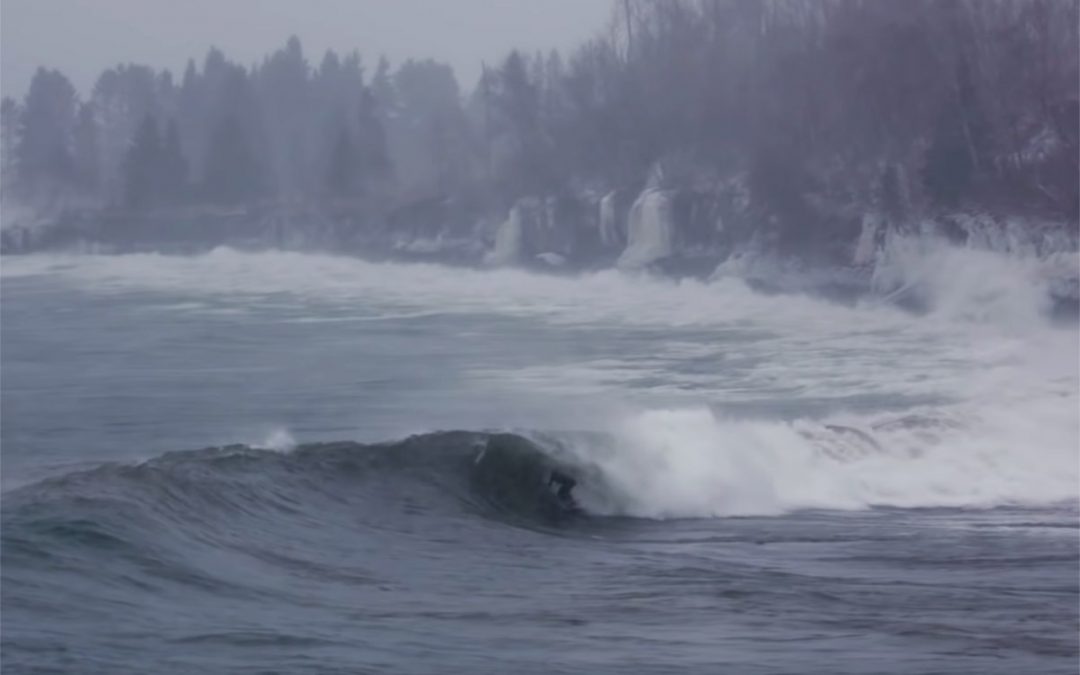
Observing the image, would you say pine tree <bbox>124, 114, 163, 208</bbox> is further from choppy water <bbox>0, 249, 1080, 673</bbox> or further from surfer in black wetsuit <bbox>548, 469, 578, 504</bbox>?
surfer in black wetsuit <bbox>548, 469, 578, 504</bbox>

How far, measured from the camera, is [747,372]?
52.3 feet

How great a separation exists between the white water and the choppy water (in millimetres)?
44

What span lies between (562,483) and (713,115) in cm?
1056

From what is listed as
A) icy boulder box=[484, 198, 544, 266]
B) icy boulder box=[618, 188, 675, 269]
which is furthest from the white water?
icy boulder box=[618, 188, 675, 269]

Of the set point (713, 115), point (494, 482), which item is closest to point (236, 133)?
point (494, 482)

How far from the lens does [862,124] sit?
22453 mm

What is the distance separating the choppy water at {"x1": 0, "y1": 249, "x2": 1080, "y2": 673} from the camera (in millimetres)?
7195

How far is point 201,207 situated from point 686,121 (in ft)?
32.8

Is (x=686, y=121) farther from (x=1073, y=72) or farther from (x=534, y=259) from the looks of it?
(x=1073, y=72)

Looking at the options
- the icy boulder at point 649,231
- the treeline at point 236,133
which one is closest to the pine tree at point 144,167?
the treeline at point 236,133

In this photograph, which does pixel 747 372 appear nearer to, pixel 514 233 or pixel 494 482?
pixel 514 233

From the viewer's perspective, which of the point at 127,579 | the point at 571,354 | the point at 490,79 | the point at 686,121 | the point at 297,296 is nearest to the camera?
the point at 127,579

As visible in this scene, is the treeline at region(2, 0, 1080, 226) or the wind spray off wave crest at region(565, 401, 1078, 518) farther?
the treeline at region(2, 0, 1080, 226)

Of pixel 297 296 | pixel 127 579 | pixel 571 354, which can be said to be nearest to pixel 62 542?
pixel 127 579
